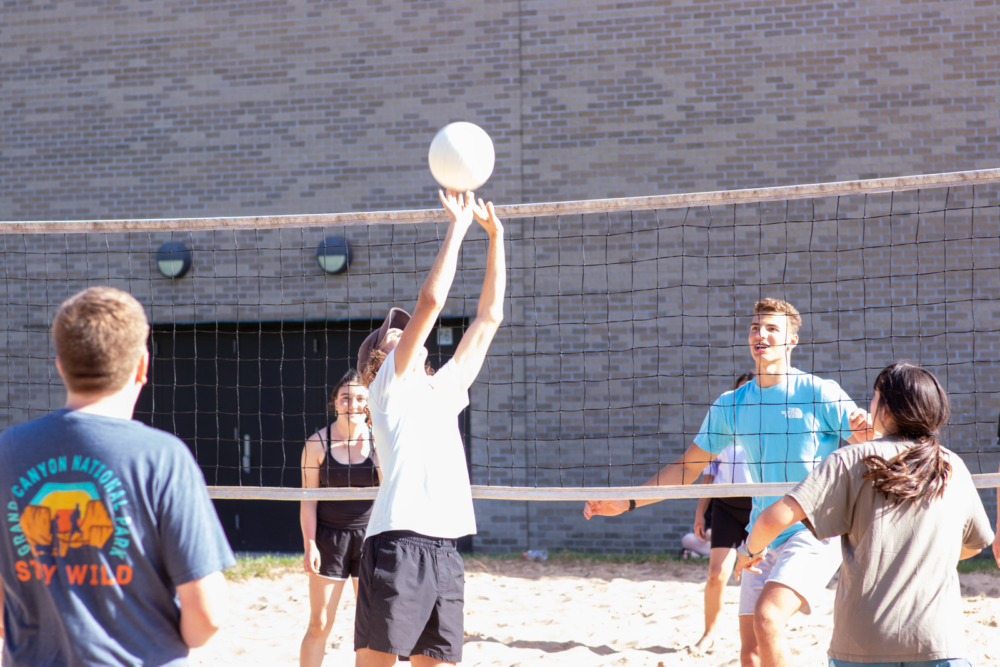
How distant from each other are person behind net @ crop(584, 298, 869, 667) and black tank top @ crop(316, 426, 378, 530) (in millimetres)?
1322

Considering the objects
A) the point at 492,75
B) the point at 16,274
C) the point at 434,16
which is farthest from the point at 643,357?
the point at 16,274

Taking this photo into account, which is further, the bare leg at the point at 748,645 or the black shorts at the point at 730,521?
the black shorts at the point at 730,521

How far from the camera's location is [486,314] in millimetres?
3135

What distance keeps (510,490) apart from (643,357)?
5.03m

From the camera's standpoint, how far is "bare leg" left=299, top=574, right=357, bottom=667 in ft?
14.1

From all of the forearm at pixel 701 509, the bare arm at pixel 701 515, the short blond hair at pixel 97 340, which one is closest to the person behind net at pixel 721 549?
the bare arm at pixel 701 515

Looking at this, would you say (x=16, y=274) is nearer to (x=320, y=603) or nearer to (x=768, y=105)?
(x=320, y=603)

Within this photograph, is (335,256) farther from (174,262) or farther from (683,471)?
(683,471)

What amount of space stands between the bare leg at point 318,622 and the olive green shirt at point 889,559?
102 inches

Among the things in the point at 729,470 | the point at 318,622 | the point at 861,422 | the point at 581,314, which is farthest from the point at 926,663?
the point at 581,314

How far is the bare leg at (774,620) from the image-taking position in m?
3.29

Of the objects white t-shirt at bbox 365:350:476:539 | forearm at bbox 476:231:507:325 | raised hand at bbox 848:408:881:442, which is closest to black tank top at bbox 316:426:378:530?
white t-shirt at bbox 365:350:476:539

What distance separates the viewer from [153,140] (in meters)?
9.98

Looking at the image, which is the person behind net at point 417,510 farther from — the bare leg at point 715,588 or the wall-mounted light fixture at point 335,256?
the wall-mounted light fixture at point 335,256
